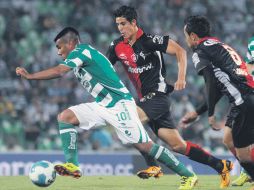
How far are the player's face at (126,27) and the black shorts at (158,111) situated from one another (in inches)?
33.9

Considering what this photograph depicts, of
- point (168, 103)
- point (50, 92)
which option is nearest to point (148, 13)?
point (50, 92)

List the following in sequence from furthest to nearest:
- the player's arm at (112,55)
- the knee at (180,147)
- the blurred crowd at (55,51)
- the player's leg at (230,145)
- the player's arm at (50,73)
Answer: the blurred crowd at (55,51) < the player's arm at (112,55) < the knee at (180,147) < the player's leg at (230,145) < the player's arm at (50,73)

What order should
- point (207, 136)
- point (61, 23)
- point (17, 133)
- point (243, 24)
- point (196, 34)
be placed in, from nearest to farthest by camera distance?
point (196, 34)
point (17, 133)
point (207, 136)
point (61, 23)
point (243, 24)

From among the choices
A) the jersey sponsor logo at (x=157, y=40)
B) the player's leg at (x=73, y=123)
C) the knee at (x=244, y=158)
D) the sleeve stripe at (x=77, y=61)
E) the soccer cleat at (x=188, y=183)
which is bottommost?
the soccer cleat at (x=188, y=183)

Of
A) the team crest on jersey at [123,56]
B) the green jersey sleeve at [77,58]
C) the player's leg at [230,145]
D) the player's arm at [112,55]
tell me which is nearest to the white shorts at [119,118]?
the green jersey sleeve at [77,58]

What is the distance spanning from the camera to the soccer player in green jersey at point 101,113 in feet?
32.1

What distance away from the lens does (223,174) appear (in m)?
10.2

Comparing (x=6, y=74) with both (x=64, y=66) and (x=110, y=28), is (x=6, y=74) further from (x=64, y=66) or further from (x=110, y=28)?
(x=64, y=66)

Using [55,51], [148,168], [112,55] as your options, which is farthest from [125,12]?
[55,51]

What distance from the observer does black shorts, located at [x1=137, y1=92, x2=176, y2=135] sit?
34.9 ft

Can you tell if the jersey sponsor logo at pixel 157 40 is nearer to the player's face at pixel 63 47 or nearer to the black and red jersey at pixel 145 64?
the black and red jersey at pixel 145 64

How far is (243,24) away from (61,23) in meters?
5.32

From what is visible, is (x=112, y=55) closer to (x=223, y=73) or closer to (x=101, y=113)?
(x=101, y=113)

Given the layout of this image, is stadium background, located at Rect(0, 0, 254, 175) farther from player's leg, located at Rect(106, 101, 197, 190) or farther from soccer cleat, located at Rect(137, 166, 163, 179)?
player's leg, located at Rect(106, 101, 197, 190)
